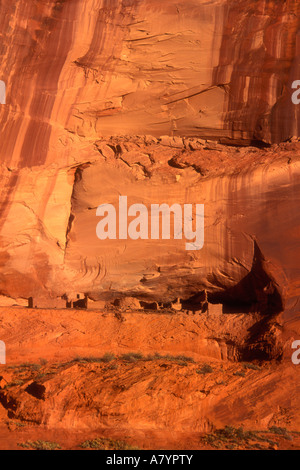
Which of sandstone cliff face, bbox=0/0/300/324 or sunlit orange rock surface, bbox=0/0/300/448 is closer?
sunlit orange rock surface, bbox=0/0/300/448

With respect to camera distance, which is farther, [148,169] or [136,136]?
[136,136]

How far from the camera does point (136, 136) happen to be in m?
16.9

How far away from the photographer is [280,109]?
53.1 ft

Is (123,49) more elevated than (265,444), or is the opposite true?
(123,49)

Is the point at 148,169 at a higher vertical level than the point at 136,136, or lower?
lower

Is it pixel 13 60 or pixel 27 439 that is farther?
pixel 13 60

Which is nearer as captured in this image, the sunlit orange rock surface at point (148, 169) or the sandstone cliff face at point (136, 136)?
the sunlit orange rock surface at point (148, 169)

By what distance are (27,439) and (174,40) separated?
35.9 feet

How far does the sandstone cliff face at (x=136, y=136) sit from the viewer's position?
15.7 m

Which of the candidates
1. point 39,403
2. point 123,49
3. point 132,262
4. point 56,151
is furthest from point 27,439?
point 123,49

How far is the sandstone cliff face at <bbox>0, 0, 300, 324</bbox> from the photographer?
15664 mm

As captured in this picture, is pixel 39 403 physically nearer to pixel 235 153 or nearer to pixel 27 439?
pixel 27 439
